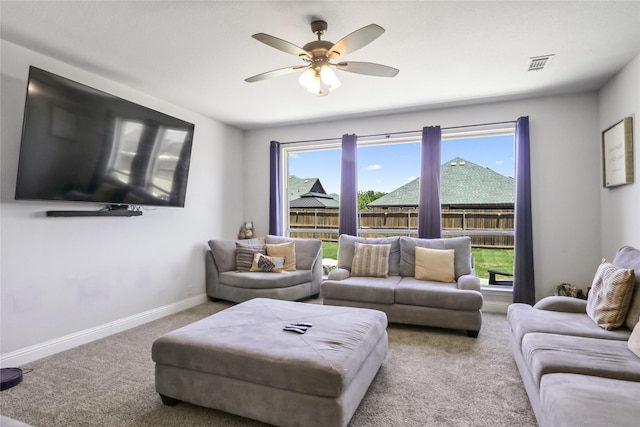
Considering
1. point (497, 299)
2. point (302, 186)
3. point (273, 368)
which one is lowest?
point (497, 299)

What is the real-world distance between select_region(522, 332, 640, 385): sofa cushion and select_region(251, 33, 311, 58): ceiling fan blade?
7.79 ft

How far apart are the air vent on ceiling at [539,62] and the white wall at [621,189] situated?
714mm

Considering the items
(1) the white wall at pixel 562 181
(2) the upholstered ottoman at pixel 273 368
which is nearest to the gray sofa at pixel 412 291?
(1) the white wall at pixel 562 181

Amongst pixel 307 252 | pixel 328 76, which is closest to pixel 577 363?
pixel 328 76

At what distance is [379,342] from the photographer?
7.74 ft

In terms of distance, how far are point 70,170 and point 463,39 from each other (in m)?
3.48

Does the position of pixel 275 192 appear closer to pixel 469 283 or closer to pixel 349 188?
pixel 349 188

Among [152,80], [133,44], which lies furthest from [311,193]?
[133,44]

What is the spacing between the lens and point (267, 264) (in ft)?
14.9

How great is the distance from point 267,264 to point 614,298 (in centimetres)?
355

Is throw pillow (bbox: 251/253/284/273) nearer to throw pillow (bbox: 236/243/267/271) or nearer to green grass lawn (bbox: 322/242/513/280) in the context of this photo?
throw pillow (bbox: 236/243/267/271)

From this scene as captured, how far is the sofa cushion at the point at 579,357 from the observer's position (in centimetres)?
165

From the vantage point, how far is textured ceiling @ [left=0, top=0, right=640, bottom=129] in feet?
7.47

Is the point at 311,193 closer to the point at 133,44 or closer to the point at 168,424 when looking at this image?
the point at 133,44
